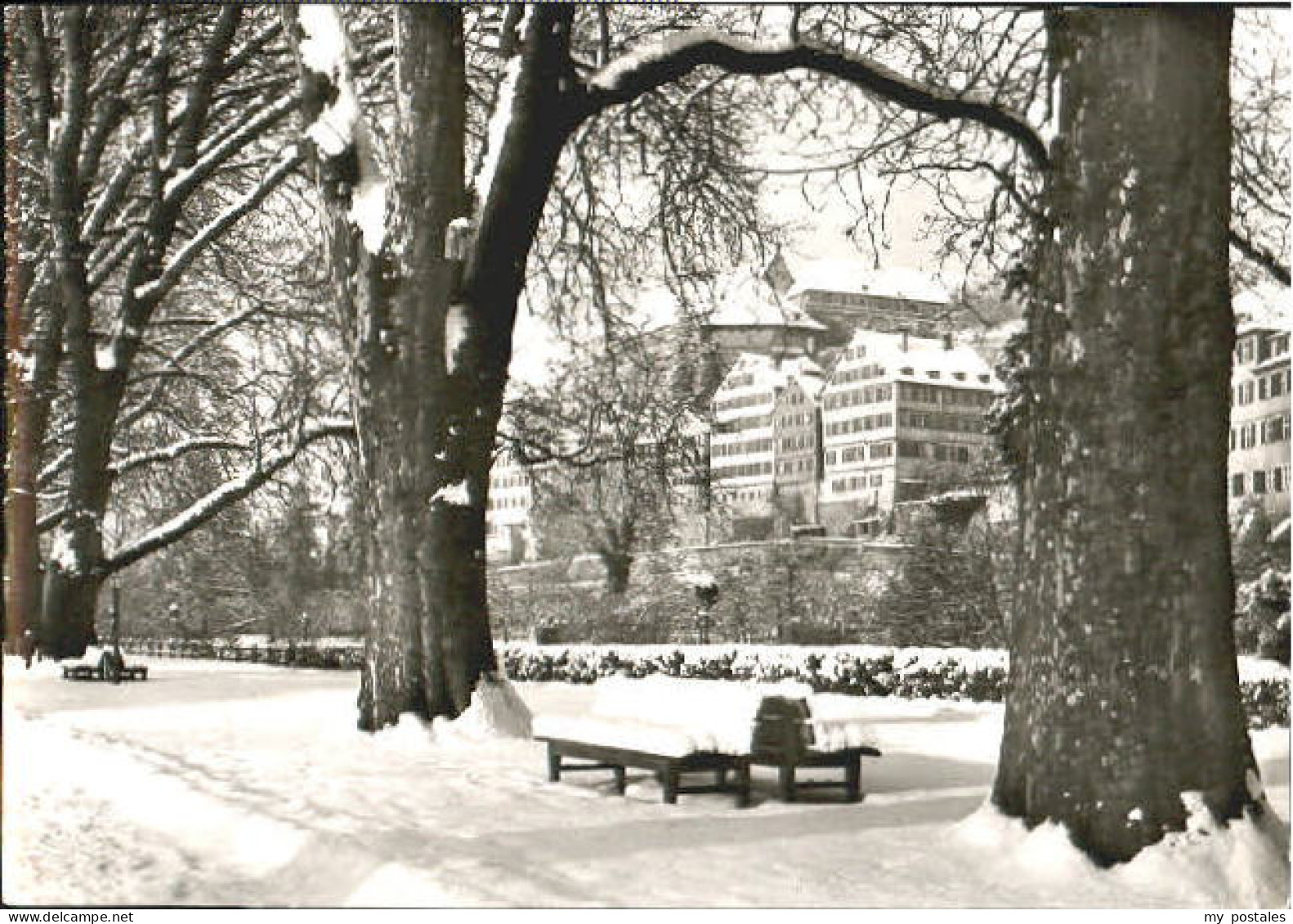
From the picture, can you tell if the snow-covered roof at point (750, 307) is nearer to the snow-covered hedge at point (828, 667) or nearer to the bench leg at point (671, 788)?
the snow-covered hedge at point (828, 667)

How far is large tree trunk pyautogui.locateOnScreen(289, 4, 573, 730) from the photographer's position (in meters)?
11.2

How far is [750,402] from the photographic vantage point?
46.9 ft

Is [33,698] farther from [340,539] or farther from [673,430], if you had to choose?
[340,539]

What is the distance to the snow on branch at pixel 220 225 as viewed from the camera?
1855cm

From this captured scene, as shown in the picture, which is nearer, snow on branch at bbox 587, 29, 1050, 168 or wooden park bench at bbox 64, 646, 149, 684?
snow on branch at bbox 587, 29, 1050, 168

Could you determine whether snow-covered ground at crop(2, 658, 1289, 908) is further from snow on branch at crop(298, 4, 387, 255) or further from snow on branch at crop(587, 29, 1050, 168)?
snow on branch at crop(587, 29, 1050, 168)

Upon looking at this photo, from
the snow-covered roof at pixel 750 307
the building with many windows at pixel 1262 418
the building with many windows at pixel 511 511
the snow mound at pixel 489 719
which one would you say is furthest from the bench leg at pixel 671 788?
the building with many windows at pixel 511 511

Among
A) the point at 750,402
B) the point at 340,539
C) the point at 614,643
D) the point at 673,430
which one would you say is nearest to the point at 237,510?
the point at 340,539

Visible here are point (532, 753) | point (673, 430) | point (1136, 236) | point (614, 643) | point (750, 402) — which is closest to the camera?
point (1136, 236)

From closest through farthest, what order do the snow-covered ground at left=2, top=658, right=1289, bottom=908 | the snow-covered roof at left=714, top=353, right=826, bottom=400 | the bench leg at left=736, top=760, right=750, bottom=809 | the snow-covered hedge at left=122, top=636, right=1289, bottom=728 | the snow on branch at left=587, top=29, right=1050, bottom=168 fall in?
1. the snow-covered ground at left=2, top=658, right=1289, bottom=908
2. the bench leg at left=736, top=760, right=750, bottom=809
3. the snow on branch at left=587, top=29, right=1050, bottom=168
4. the snow-covered hedge at left=122, top=636, right=1289, bottom=728
5. the snow-covered roof at left=714, top=353, right=826, bottom=400

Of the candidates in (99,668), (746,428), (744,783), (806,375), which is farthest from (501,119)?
(99,668)

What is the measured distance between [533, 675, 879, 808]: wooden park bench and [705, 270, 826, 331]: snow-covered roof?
5.45 metres

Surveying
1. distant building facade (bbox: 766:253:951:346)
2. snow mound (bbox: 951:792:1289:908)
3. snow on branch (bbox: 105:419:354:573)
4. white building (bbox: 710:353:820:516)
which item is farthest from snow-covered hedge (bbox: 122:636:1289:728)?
snow on branch (bbox: 105:419:354:573)
